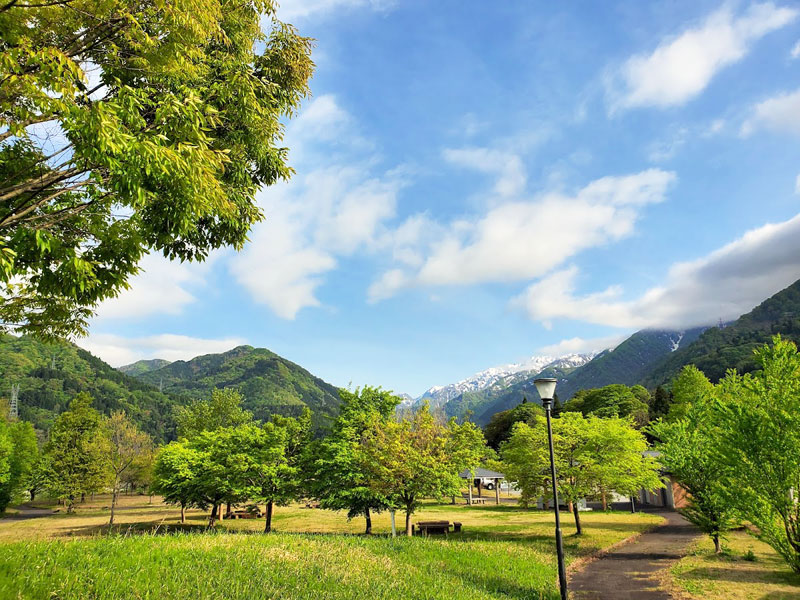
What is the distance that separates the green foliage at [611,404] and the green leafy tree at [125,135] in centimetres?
8738

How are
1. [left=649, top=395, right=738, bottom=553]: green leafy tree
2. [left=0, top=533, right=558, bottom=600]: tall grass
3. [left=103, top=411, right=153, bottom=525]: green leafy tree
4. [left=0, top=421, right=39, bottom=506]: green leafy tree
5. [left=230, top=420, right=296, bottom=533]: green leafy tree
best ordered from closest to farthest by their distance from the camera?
[left=0, top=533, right=558, bottom=600]: tall grass
[left=649, top=395, right=738, bottom=553]: green leafy tree
[left=230, top=420, right=296, bottom=533]: green leafy tree
[left=103, top=411, right=153, bottom=525]: green leafy tree
[left=0, top=421, right=39, bottom=506]: green leafy tree

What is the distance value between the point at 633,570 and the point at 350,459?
17373 mm

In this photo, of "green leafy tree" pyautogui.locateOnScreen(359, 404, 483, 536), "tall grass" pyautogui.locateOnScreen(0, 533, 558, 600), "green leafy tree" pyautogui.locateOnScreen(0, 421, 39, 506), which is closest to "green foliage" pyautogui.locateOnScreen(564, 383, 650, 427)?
"green leafy tree" pyautogui.locateOnScreen(359, 404, 483, 536)

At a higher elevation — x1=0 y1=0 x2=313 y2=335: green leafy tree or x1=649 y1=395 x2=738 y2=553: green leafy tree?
x1=0 y1=0 x2=313 y2=335: green leafy tree

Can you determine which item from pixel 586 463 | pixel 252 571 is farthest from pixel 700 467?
pixel 252 571

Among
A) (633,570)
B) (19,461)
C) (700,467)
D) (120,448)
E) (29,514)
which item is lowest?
(29,514)

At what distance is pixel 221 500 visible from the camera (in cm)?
3572

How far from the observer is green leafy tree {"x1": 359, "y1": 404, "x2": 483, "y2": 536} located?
2505cm

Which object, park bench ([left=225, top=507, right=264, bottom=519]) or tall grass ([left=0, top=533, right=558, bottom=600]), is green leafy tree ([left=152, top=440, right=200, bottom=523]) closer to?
park bench ([left=225, top=507, right=264, bottom=519])

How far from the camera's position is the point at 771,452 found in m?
15.1

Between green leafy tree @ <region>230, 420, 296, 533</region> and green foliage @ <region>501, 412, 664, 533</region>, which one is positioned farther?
green leafy tree @ <region>230, 420, 296, 533</region>

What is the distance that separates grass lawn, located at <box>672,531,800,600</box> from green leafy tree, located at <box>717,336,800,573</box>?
44.2 inches

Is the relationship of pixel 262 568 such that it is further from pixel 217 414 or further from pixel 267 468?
pixel 217 414

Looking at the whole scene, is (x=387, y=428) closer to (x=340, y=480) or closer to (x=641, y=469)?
(x=340, y=480)
